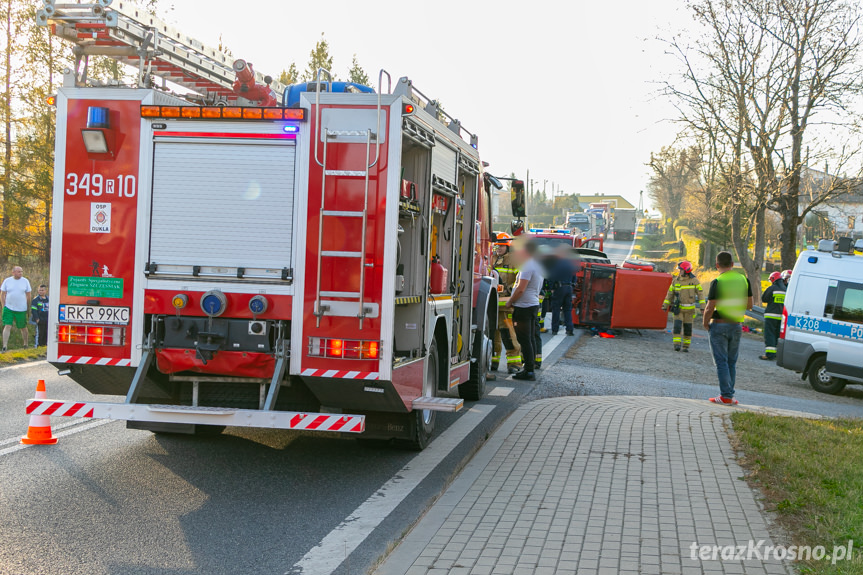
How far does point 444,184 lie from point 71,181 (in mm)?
3119

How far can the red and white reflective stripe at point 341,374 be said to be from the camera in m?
6.21

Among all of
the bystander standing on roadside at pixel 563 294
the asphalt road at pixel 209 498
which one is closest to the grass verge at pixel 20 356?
the asphalt road at pixel 209 498

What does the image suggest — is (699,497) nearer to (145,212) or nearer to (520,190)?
(145,212)

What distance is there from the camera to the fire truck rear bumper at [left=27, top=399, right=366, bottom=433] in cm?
590

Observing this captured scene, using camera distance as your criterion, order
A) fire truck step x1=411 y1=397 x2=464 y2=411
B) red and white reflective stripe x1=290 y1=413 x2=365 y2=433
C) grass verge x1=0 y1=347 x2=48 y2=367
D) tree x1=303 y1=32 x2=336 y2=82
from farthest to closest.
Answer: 1. tree x1=303 y1=32 x2=336 y2=82
2. grass verge x1=0 y1=347 x2=48 y2=367
3. fire truck step x1=411 y1=397 x2=464 y2=411
4. red and white reflective stripe x1=290 y1=413 x2=365 y2=433

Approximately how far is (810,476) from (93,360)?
18.4 ft

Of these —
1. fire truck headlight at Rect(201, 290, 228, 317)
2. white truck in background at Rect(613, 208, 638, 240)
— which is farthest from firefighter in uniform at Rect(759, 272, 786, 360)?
white truck in background at Rect(613, 208, 638, 240)

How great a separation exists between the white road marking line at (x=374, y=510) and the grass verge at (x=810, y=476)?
8.36 feet

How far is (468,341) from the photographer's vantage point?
9.52m

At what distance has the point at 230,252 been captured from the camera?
636 cm

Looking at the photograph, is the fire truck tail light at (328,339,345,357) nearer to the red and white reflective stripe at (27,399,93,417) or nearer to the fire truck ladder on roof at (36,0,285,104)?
the red and white reflective stripe at (27,399,93,417)

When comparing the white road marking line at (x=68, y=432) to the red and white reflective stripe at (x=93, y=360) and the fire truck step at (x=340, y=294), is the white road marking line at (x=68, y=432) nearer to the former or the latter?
the red and white reflective stripe at (x=93, y=360)

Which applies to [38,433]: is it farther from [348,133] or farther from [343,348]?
[348,133]

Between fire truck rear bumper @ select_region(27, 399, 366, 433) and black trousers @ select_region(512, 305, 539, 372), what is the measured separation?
628 cm
